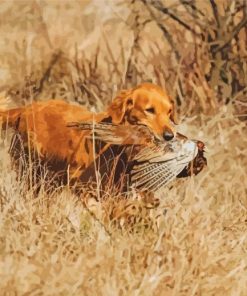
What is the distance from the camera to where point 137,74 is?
3.92 m

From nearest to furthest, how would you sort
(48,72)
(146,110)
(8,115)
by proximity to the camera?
(146,110)
(8,115)
(48,72)

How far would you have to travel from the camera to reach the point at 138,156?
3471mm

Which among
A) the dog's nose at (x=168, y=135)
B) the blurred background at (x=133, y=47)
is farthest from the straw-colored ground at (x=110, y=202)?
the dog's nose at (x=168, y=135)

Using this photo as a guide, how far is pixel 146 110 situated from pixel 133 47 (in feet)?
2.17

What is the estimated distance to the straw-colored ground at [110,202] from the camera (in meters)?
3.01

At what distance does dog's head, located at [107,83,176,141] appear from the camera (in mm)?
3406

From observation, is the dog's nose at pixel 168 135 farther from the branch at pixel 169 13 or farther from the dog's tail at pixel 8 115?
the branch at pixel 169 13

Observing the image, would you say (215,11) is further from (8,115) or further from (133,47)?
(8,115)

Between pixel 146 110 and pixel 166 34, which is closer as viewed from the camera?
pixel 146 110

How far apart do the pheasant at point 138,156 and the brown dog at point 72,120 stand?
2 centimetres

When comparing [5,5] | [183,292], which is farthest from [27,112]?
[183,292]

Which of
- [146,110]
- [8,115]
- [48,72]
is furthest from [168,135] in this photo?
[48,72]

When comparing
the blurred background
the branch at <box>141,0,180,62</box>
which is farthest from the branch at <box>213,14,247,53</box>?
the branch at <box>141,0,180,62</box>

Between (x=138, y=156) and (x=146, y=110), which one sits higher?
(x=146, y=110)
